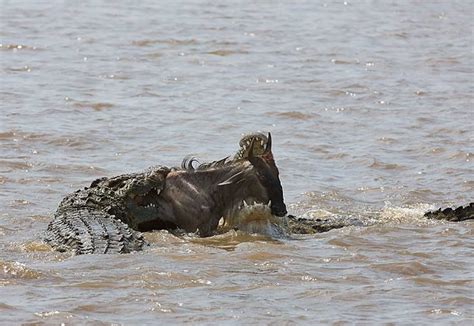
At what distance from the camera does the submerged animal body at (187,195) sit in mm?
8992

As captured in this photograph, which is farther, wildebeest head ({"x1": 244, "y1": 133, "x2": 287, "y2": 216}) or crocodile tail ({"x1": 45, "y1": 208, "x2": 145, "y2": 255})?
wildebeest head ({"x1": 244, "y1": 133, "x2": 287, "y2": 216})

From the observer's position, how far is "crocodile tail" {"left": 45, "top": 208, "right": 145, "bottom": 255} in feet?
26.7

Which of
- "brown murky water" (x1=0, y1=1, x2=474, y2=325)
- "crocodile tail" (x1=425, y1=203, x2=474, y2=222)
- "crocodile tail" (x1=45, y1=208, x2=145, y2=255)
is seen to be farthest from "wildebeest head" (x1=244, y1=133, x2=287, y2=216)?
"crocodile tail" (x1=425, y1=203, x2=474, y2=222)

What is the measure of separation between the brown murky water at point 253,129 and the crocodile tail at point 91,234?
0.43ft

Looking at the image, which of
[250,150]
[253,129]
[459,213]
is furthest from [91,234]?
[253,129]

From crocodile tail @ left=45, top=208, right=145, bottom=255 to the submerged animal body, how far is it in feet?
0.16

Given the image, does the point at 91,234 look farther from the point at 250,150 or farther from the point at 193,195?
the point at 250,150

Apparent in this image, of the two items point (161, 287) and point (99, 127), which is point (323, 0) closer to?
point (99, 127)

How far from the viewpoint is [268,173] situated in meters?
9.01

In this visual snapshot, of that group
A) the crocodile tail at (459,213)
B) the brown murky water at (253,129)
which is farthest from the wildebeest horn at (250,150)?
the crocodile tail at (459,213)

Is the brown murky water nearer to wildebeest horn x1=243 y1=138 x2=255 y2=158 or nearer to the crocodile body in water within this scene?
the crocodile body in water

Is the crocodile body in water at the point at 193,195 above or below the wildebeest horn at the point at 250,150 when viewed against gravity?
below

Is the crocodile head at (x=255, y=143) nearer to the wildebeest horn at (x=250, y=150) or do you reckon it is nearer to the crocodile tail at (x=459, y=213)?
the wildebeest horn at (x=250, y=150)

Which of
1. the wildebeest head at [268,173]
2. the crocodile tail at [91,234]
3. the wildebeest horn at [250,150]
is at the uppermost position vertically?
the wildebeest horn at [250,150]
